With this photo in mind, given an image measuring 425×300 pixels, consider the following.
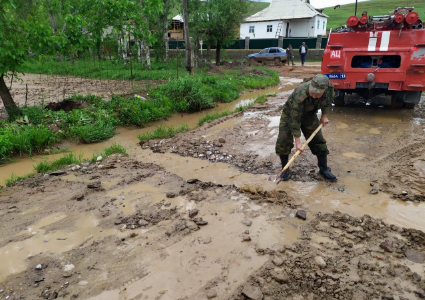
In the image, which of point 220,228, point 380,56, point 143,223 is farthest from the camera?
point 380,56

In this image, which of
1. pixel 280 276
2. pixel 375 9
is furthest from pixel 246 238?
pixel 375 9

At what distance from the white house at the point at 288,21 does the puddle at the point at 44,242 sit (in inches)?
1351

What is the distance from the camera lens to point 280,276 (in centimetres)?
251

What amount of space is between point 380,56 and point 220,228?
232 inches

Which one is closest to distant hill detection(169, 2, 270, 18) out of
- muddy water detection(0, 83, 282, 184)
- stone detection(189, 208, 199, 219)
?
muddy water detection(0, 83, 282, 184)

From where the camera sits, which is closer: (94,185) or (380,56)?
(94,185)

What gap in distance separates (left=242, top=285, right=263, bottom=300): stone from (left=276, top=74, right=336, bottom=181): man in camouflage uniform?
→ 1891mm

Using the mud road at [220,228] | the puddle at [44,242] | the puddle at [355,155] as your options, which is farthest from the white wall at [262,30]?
the puddle at [44,242]

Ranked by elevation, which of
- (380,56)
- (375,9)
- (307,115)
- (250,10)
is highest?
(250,10)

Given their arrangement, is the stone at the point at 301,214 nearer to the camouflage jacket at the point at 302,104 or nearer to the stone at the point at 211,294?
the camouflage jacket at the point at 302,104

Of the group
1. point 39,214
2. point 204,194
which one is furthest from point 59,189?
point 204,194

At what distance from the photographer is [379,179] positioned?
421cm

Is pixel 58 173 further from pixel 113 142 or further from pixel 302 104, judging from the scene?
pixel 302 104

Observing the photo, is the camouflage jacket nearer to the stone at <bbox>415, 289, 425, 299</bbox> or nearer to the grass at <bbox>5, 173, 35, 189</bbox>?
the stone at <bbox>415, 289, 425, 299</bbox>
